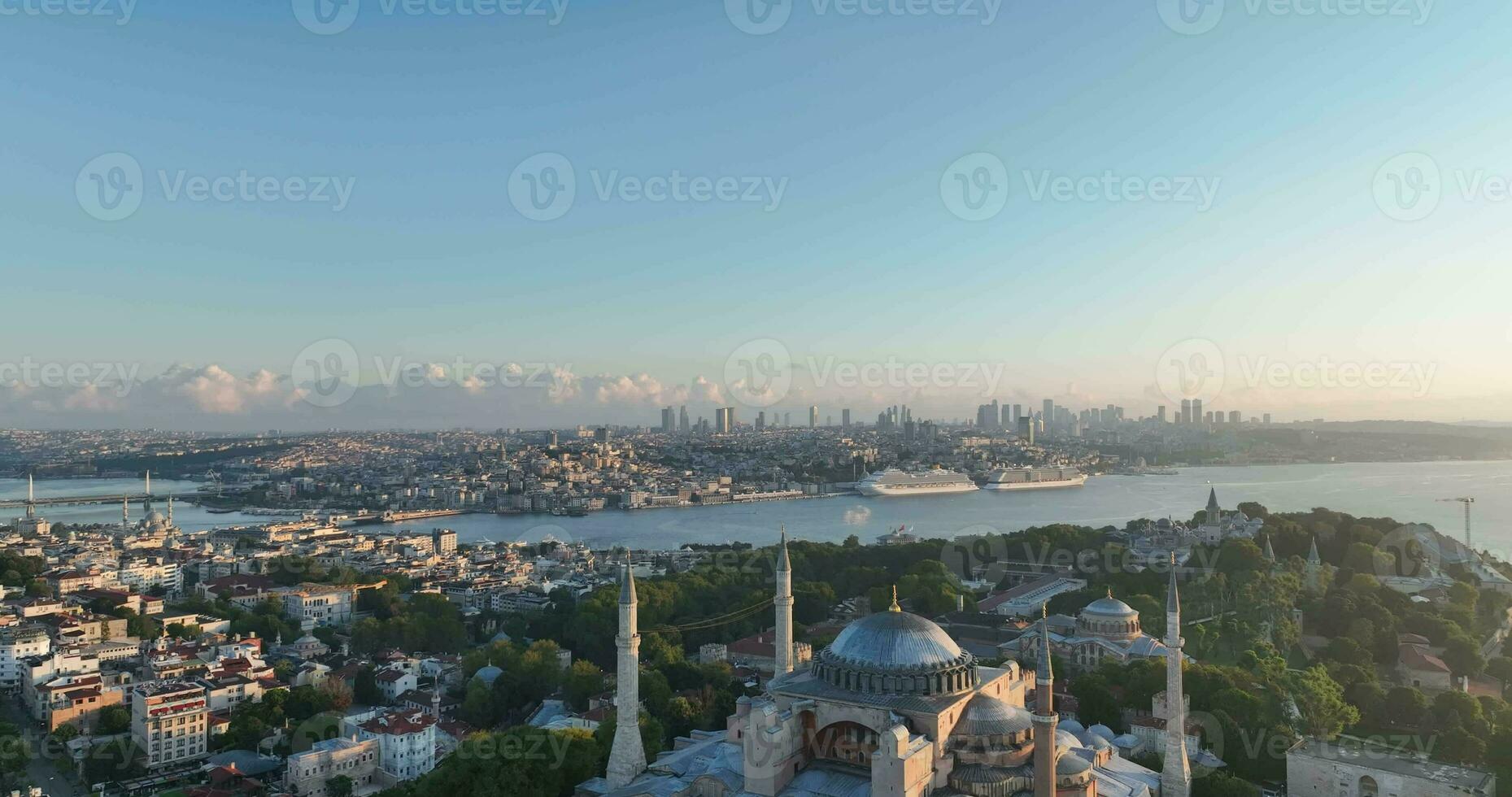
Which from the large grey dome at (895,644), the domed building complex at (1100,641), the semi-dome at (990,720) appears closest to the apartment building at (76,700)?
the large grey dome at (895,644)

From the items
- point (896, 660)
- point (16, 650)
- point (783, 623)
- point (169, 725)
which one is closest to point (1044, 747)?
point (896, 660)

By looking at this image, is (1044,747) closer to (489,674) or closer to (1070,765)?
(1070,765)

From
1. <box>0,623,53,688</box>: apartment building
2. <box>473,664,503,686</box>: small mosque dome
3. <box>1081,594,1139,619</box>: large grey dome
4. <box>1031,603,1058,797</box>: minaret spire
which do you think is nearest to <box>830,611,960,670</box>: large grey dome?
<box>1031,603,1058,797</box>: minaret spire

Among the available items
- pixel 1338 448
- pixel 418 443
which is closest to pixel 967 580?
pixel 1338 448

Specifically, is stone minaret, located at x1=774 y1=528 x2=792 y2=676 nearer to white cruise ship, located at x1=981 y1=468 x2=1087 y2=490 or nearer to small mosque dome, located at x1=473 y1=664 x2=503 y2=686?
small mosque dome, located at x1=473 y1=664 x2=503 y2=686

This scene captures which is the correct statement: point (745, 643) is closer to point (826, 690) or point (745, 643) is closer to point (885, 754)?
point (826, 690)

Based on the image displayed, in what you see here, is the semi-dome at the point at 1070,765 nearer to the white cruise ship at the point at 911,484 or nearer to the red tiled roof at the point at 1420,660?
the red tiled roof at the point at 1420,660
